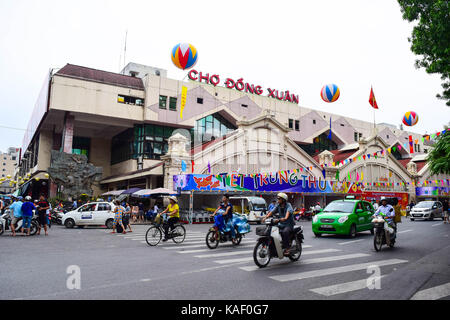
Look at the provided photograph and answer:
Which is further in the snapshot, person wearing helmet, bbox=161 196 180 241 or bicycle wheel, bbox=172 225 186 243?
bicycle wheel, bbox=172 225 186 243

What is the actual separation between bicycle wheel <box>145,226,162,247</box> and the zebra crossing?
0.70 ft

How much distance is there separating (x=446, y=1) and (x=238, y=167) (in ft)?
77.3

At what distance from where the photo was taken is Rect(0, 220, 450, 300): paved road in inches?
227

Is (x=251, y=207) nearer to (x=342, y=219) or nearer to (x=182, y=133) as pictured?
(x=342, y=219)

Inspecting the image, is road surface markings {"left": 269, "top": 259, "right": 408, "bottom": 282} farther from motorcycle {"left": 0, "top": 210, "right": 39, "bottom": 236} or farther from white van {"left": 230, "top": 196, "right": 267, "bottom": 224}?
white van {"left": 230, "top": 196, "right": 267, "bottom": 224}

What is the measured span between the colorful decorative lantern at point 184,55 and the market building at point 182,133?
20.3 feet

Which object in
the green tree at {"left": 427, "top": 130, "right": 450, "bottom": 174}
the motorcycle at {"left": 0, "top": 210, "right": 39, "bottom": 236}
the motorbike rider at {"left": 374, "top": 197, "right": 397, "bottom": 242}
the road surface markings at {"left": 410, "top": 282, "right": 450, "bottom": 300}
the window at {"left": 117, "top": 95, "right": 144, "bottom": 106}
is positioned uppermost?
the window at {"left": 117, "top": 95, "right": 144, "bottom": 106}

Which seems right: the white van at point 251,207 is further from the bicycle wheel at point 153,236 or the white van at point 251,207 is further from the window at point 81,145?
the window at point 81,145

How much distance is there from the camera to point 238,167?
32.8 m

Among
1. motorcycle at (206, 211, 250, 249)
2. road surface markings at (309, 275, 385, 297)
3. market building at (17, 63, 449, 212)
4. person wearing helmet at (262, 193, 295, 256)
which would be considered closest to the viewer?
road surface markings at (309, 275, 385, 297)

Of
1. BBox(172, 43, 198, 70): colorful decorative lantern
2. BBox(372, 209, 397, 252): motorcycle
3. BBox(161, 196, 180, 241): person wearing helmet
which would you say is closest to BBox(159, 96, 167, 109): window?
BBox(172, 43, 198, 70): colorful decorative lantern

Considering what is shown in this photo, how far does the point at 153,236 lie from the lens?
1241cm

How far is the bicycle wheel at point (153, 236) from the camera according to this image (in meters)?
12.3
